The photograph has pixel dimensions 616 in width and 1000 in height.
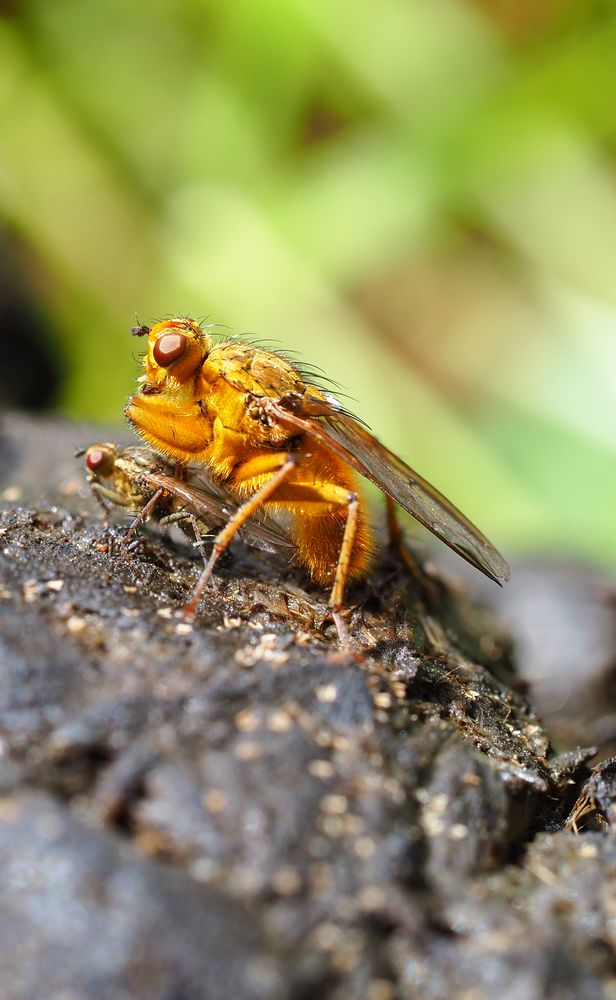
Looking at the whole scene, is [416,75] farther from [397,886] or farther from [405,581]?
[397,886]

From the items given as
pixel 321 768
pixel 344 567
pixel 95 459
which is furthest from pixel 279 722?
pixel 95 459

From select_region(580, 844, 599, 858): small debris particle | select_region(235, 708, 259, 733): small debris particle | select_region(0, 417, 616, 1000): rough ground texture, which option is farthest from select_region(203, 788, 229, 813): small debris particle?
select_region(580, 844, 599, 858): small debris particle

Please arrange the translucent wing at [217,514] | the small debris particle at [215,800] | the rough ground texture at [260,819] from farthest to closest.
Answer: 1. the translucent wing at [217,514]
2. the small debris particle at [215,800]
3. the rough ground texture at [260,819]

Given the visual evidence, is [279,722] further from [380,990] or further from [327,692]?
[380,990]

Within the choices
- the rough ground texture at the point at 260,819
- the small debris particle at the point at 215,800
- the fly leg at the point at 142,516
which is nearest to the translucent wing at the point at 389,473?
the fly leg at the point at 142,516

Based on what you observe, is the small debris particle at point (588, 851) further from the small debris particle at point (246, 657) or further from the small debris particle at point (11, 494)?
the small debris particle at point (11, 494)

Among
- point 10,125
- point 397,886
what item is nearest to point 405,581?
point 397,886

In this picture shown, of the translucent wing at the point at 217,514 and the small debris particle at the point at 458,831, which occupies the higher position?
the small debris particle at the point at 458,831

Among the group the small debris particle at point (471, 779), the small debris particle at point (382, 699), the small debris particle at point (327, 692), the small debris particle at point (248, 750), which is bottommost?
the small debris particle at point (248, 750)
